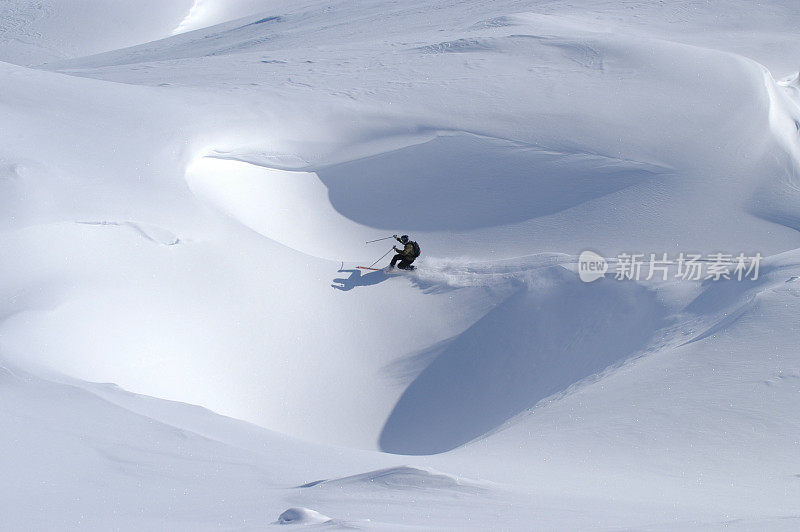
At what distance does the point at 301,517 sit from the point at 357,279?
6706 mm

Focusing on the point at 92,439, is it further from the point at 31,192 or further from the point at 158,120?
the point at 158,120

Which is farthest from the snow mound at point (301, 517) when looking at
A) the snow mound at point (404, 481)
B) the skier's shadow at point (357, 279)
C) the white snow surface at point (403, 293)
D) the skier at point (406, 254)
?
the skier at point (406, 254)

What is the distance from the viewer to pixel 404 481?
17.0ft

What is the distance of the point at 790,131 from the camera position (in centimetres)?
1485

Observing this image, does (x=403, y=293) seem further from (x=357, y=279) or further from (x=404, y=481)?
(x=404, y=481)

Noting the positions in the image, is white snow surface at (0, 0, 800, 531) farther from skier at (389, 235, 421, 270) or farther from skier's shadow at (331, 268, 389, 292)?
skier at (389, 235, 421, 270)

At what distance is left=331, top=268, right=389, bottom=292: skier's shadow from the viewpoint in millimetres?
10734

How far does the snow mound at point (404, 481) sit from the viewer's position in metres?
5.15

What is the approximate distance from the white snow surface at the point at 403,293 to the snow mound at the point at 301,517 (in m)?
0.02

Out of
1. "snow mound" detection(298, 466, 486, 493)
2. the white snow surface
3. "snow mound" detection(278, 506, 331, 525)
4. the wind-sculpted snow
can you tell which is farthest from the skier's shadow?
"snow mound" detection(278, 506, 331, 525)

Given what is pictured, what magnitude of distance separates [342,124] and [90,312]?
6.20m

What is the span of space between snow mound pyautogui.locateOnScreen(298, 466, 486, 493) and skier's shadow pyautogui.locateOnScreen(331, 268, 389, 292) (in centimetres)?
554

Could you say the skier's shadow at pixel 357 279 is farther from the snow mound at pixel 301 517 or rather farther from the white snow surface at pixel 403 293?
the snow mound at pixel 301 517

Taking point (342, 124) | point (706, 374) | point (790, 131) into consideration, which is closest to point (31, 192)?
point (342, 124)
